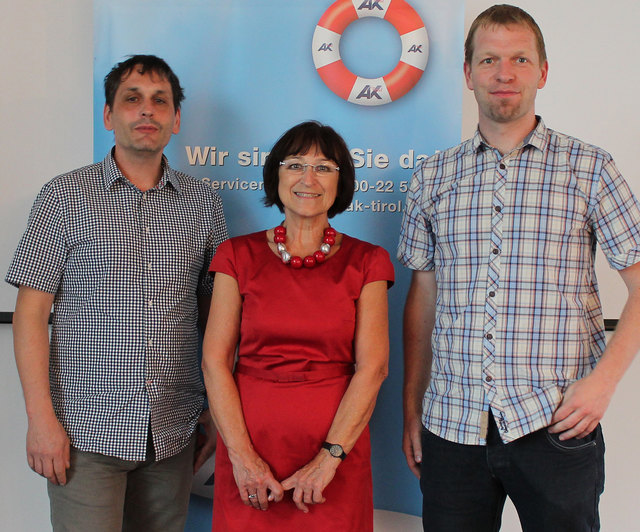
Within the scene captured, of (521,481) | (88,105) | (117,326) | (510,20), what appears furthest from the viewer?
(88,105)

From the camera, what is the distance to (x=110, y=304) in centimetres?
199

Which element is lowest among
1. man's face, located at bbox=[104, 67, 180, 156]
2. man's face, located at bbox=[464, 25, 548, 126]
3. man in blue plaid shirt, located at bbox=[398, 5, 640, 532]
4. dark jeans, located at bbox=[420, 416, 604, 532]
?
dark jeans, located at bbox=[420, 416, 604, 532]

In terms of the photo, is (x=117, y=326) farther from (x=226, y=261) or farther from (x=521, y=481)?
(x=521, y=481)

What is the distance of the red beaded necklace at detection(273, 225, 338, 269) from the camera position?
6.16ft

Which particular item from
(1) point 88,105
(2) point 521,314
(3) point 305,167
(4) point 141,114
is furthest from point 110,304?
(2) point 521,314

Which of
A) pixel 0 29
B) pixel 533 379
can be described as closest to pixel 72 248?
pixel 0 29

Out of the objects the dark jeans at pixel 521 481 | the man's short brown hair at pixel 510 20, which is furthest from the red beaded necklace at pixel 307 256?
the man's short brown hair at pixel 510 20

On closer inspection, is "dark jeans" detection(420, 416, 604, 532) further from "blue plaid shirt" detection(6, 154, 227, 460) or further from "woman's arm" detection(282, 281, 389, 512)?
"blue plaid shirt" detection(6, 154, 227, 460)

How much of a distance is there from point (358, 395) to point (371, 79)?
1.21 m

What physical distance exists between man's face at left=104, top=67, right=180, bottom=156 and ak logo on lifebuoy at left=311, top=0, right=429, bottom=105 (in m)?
0.61

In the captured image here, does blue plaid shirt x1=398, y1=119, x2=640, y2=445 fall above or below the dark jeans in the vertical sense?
above

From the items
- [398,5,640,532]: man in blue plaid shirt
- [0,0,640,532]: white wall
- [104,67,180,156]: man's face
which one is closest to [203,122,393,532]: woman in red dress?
[398,5,640,532]: man in blue plaid shirt

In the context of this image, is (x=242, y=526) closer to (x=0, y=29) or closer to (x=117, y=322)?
(x=117, y=322)

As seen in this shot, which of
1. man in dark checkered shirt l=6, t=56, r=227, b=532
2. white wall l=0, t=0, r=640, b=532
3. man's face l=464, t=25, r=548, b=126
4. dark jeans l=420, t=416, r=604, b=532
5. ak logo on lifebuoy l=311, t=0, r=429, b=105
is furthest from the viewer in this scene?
white wall l=0, t=0, r=640, b=532
